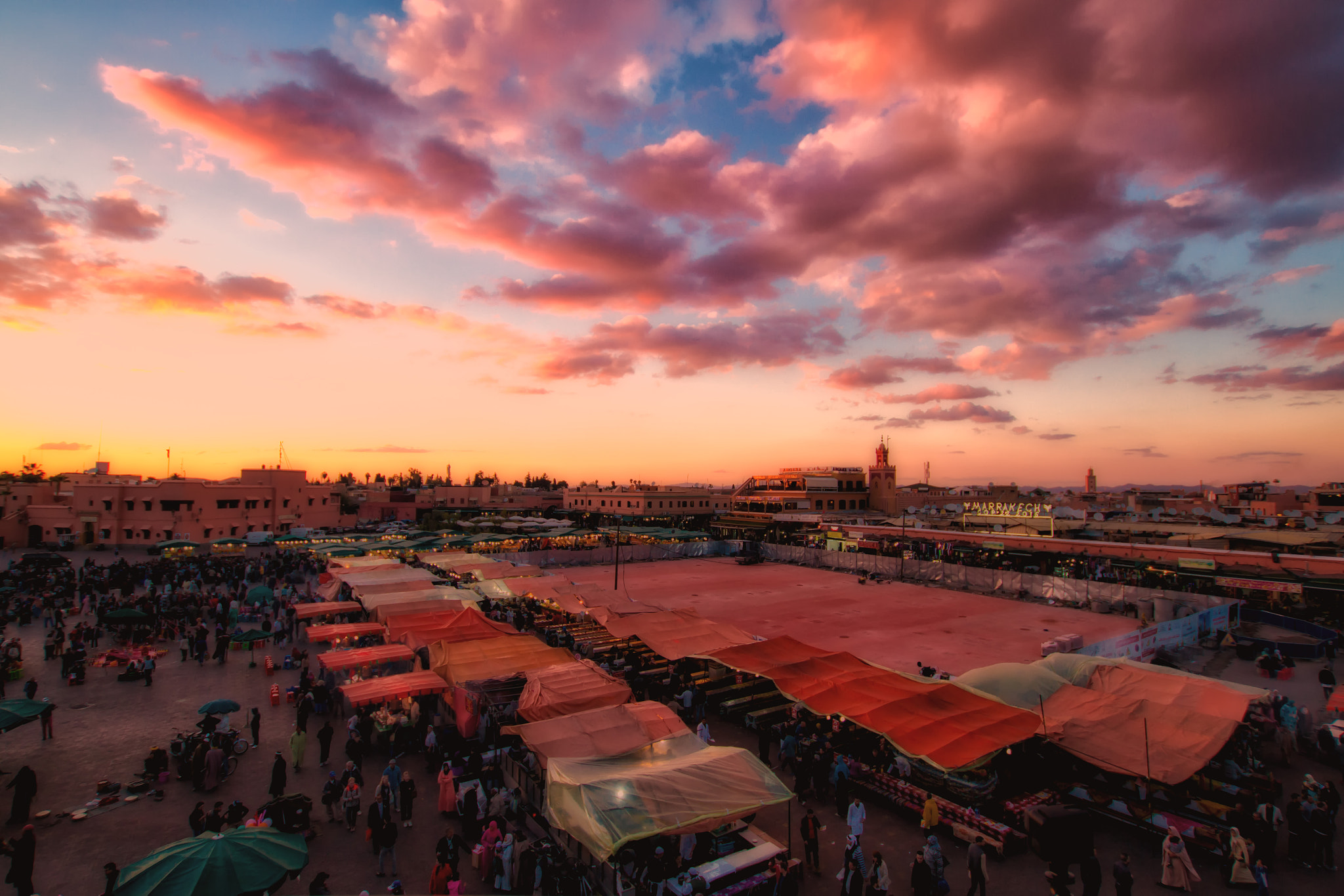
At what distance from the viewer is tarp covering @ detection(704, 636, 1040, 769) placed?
12.9 metres

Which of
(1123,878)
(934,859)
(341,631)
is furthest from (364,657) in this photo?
(1123,878)

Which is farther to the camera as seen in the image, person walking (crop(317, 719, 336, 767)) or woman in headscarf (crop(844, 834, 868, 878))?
person walking (crop(317, 719, 336, 767))

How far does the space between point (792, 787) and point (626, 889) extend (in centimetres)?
588

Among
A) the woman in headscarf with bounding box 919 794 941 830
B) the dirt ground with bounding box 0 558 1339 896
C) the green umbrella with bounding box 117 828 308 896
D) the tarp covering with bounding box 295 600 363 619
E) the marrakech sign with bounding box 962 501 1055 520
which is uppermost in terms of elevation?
the marrakech sign with bounding box 962 501 1055 520

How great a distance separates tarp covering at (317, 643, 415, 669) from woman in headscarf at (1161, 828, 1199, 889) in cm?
1947

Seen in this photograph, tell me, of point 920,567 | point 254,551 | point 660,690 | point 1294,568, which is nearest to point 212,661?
point 660,690

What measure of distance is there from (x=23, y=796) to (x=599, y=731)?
37.4 feet

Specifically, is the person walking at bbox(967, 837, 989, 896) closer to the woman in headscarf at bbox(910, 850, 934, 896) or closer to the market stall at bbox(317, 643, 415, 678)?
the woman in headscarf at bbox(910, 850, 934, 896)

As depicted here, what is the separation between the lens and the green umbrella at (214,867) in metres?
7.81

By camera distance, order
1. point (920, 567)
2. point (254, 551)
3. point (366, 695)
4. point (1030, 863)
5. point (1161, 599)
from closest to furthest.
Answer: point (1030, 863), point (366, 695), point (1161, 599), point (920, 567), point (254, 551)

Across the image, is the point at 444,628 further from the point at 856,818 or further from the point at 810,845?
the point at 856,818

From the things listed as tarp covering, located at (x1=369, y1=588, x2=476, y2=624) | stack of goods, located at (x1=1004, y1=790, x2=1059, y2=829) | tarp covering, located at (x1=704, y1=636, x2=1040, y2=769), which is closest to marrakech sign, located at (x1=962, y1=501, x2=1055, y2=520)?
tarp covering, located at (x1=704, y1=636, x2=1040, y2=769)

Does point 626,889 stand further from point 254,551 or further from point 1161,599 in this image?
point 254,551

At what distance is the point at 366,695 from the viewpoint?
15.9m
